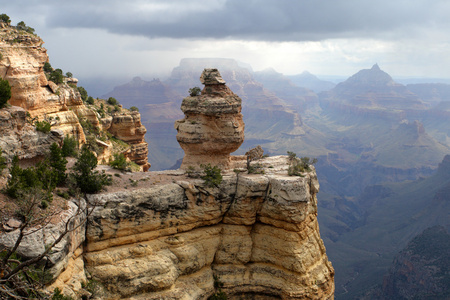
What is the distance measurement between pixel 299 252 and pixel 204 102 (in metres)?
15.5

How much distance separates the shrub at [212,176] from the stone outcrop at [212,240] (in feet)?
1.45

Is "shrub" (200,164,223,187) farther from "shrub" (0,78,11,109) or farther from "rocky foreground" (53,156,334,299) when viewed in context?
"shrub" (0,78,11,109)

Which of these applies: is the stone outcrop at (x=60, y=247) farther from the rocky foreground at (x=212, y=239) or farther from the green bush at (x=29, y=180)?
the green bush at (x=29, y=180)

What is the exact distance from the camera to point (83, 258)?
28938mm

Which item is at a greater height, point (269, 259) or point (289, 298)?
point (269, 259)

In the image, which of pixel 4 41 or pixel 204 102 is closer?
pixel 204 102

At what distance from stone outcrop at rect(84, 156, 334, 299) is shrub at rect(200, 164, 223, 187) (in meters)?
0.44

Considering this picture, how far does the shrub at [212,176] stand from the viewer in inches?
1367

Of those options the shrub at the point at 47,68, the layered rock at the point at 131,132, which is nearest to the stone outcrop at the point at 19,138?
the shrub at the point at 47,68

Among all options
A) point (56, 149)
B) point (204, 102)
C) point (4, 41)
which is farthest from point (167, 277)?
point (4, 41)

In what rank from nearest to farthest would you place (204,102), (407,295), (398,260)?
(204,102), (407,295), (398,260)

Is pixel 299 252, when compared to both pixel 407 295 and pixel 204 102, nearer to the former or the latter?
pixel 204 102

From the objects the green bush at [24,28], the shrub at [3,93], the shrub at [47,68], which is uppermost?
the green bush at [24,28]

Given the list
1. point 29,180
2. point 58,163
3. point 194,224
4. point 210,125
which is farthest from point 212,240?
point 29,180
